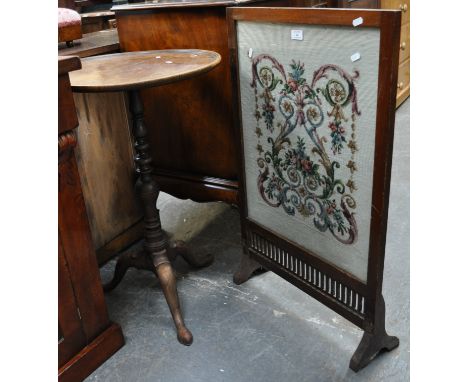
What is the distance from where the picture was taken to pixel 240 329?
162cm

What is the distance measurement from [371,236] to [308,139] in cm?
33

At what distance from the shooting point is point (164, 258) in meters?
1.72

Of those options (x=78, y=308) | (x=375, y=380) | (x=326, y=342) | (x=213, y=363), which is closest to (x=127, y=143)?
(x=78, y=308)

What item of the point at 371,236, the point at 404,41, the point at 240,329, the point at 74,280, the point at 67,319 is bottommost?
the point at 240,329

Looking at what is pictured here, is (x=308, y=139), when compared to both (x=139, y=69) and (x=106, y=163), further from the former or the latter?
(x=106, y=163)

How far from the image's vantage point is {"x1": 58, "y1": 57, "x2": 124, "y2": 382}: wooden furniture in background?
4.11ft

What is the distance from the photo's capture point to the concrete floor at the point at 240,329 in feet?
4.75

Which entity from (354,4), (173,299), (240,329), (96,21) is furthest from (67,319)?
(354,4)

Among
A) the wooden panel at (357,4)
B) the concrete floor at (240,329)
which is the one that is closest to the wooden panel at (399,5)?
the wooden panel at (357,4)

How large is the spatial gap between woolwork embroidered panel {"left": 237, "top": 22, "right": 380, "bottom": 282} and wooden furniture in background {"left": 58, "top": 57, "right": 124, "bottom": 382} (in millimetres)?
553

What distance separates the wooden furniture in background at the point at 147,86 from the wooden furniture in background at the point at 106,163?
→ 8.4 inches

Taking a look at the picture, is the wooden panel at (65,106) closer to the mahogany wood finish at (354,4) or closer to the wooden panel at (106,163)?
the wooden panel at (106,163)

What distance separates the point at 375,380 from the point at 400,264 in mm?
642

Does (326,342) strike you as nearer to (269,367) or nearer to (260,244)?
(269,367)
